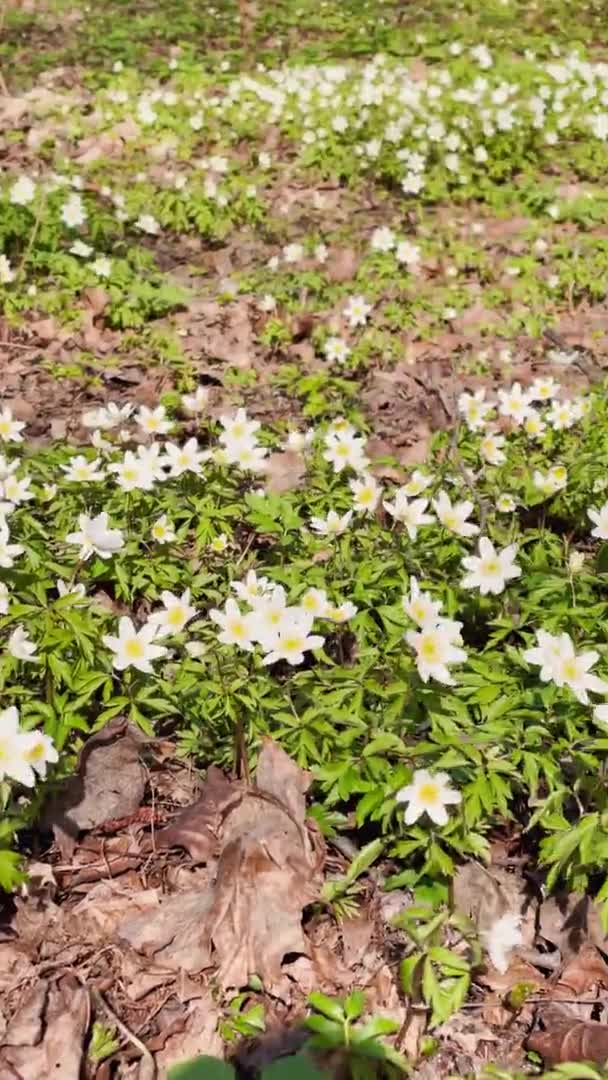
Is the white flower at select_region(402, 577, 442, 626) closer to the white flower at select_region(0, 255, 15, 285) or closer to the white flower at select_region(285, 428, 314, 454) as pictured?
the white flower at select_region(285, 428, 314, 454)

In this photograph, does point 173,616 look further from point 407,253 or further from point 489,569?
point 407,253

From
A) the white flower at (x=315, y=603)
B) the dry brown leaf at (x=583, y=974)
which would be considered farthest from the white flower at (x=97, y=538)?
the dry brown leaf at (x=583, y=974)

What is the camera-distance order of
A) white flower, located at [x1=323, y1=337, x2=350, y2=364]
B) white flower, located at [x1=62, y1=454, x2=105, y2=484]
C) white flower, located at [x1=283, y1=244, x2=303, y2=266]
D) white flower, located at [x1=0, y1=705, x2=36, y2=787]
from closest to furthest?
1. white flower, located at [x1=0, y1=705, x2=36, y2=787]
2. white flower, located at [x1=62, y1=454, x2=105, y2=484]
3. white flower, located at [x1=323, y1=337, x2=350, y2=364]
4. white flower, located at [x1=283, y1=244, x2=303, y2=266]

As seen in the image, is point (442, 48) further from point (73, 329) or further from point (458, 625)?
point (458, 625)

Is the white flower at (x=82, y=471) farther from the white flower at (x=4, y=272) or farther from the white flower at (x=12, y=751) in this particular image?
the white flower at (x=4, y=272)

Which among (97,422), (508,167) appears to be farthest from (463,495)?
(508,167)

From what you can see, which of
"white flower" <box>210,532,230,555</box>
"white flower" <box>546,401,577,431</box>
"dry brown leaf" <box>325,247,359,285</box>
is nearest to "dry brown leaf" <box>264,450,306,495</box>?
"white flower" <box>210,532,230,555</box>

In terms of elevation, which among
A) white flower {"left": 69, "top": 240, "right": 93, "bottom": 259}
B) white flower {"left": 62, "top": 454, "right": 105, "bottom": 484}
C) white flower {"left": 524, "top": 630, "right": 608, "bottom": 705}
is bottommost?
white flower {"left": 69, "top": 240, "right": 93, "bottom": 259}
